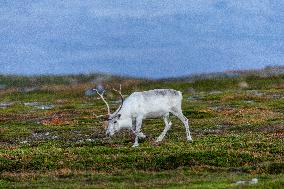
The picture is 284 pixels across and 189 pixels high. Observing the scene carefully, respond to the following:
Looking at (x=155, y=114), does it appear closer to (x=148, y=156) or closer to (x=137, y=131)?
(x=137, y=131)

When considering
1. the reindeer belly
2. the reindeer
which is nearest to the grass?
the reindeer

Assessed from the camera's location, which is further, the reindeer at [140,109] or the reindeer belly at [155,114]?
the reindeer belly at [155,114]

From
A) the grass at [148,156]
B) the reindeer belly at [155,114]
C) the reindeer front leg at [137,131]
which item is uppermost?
the reindeer belly at [155,114]

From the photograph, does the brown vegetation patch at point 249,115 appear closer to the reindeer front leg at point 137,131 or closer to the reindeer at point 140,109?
the reindeer at point 140,109

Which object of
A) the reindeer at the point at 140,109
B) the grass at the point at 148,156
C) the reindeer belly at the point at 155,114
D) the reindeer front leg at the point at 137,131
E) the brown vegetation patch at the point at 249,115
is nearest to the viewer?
the grass at the point at 148,156

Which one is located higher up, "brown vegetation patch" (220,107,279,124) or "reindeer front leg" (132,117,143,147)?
"reindeer front leg" (132,117,143,147)

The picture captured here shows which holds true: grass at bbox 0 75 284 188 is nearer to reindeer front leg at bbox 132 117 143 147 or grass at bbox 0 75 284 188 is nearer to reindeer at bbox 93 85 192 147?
reindeer front leg at bbox 132 117 143 147

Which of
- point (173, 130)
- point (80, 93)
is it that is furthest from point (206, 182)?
point (80, 93)

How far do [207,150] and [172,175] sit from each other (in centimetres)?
421

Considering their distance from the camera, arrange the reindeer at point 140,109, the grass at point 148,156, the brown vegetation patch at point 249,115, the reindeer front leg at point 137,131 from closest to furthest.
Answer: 1. the grass at point 148,156
2. the reindeer front leg at point 137,131
3. the reindeer at point 140,109
4. the brown vegetation patch at point 249,115

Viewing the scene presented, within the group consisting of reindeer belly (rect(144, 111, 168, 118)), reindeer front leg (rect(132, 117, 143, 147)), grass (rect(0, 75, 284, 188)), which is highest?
reindeer belly (rect(144, 111, 168, 118))

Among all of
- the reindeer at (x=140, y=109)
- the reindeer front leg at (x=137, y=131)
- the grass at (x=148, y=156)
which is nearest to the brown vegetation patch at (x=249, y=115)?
the grass at (x=148, y=156)

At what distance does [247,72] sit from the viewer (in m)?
114

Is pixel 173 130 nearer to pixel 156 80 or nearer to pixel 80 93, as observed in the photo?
pixel 80 93
